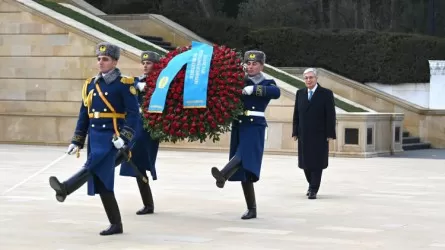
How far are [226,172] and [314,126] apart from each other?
10.8 ft

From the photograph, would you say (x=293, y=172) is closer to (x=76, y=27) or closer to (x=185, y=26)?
(x=76, y=27)

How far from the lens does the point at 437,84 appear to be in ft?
89.6

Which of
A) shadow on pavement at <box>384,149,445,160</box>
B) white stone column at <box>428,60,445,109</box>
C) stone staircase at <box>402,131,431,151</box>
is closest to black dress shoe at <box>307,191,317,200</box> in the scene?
shadow on pavement at <box>384,149,445,160</box>

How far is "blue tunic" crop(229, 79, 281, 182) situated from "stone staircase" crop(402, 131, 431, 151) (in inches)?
560

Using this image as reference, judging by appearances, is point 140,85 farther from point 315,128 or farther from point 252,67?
point 315,128

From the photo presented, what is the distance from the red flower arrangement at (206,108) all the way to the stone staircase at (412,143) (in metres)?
14.6

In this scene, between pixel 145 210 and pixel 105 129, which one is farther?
pixel 145 210

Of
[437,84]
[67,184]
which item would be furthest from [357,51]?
[67,184]

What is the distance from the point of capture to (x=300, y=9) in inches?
1246

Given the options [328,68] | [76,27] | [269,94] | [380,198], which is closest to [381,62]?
[328,68]

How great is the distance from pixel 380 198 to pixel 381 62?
1487 centimetres

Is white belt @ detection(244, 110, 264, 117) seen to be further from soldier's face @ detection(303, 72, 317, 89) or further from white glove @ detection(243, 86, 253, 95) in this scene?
soldier's face @ detection(303, 72, 317, 89)

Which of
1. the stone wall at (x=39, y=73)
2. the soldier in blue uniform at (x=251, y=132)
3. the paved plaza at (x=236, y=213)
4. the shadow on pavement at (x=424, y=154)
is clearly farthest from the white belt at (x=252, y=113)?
the stone wall at (x=39, y=73)

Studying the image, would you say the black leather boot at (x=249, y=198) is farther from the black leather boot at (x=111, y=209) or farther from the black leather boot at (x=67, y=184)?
the black leather boot at (x=67, y=184)
